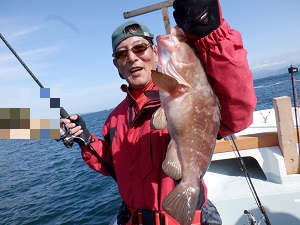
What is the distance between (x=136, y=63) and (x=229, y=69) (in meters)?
1.30

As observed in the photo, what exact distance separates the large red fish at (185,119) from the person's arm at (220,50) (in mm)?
135

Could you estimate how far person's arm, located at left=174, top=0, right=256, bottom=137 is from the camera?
1.81 m

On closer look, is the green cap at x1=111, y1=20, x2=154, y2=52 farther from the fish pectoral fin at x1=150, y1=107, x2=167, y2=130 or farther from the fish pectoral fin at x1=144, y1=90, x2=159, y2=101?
the fish pectoral fin at x1=150, y1=107, x2=167, y2=130

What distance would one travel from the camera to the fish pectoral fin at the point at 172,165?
213 cm

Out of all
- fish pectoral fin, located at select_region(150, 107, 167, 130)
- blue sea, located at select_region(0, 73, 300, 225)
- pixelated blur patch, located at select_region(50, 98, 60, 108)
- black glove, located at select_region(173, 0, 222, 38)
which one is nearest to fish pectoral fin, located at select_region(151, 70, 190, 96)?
fish pectoral fin, located at select_region(150, 107, 167, 130)

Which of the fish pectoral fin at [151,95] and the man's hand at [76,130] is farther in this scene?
the man's hand at [76,130]

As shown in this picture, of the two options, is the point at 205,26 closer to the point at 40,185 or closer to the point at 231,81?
the point at 231,81

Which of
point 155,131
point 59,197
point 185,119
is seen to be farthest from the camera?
point 59,197

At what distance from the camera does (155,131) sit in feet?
8.67

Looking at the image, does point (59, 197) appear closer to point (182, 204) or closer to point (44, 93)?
point (44, 93)

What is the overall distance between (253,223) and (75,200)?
915 cm

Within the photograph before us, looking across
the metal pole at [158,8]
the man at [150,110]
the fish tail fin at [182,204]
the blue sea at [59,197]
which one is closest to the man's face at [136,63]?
the man at [150,110]

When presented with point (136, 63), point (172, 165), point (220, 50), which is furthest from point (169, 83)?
point (136, 63)

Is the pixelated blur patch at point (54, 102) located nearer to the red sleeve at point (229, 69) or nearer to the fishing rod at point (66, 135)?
the fishing rod at point (66, 135)
